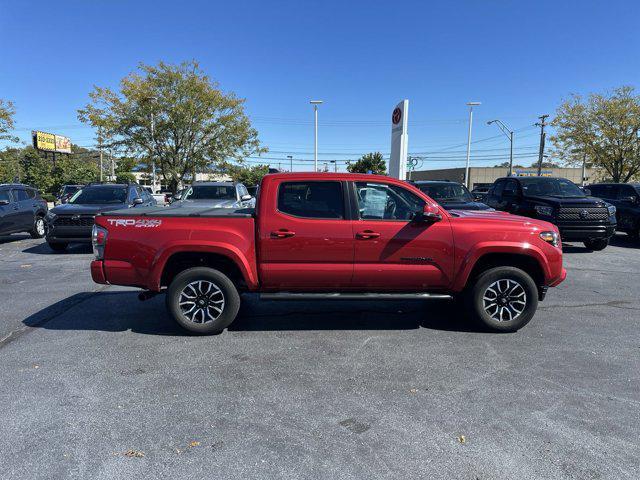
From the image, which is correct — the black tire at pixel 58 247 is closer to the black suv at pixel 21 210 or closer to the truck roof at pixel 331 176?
the black suv at pixel 21 210

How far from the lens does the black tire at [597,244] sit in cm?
1134

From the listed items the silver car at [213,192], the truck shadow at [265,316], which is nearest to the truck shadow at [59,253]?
the silver car at [213,192]

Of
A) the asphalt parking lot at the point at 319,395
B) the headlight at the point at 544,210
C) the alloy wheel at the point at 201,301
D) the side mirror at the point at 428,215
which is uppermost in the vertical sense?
the side mirror at the point at 428,215

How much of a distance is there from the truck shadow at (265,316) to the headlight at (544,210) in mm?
6373

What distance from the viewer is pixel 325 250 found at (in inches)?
188

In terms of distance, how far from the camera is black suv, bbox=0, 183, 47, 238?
11570mm

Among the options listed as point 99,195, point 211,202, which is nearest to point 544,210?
point 211,202

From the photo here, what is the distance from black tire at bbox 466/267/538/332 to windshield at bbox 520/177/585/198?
25.7ft

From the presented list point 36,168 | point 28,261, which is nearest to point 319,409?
point 28,261

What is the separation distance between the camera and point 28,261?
31.4 ft

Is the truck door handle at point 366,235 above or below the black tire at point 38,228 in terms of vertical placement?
above

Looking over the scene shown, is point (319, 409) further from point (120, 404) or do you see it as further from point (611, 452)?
point (611, 452)

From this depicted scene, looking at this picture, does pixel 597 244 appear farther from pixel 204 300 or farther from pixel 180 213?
pixel 180 213

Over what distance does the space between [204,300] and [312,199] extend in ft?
5.54
